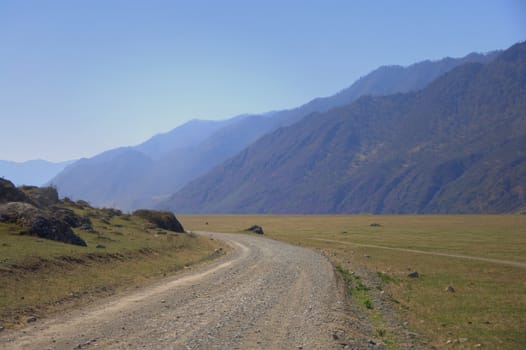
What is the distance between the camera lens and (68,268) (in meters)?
23.8

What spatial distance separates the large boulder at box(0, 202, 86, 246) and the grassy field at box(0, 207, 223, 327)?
0.77 metres

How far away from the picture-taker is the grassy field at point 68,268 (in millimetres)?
17400

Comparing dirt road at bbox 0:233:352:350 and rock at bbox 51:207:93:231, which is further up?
rock at bbox 51:207:93:231

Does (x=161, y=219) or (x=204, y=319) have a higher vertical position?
(x=161, y=219)

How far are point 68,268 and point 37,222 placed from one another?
820cm

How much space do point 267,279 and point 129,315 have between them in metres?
10.7

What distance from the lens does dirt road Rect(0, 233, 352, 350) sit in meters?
12.5

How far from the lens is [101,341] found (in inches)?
489

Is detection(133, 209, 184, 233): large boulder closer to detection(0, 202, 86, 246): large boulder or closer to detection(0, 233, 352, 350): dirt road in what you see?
detection(0, 202, 86, 246): large boulder

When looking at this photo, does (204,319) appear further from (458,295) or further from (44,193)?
(44,193)

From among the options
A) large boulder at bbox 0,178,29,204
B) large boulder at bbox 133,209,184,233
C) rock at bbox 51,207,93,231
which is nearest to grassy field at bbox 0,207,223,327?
rock at bbox 51,207,93,231

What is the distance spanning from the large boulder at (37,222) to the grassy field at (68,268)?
2.53 ft

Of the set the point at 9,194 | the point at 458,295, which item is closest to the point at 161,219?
the point at 9,194

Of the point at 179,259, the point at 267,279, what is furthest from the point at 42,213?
the point at 267,279
